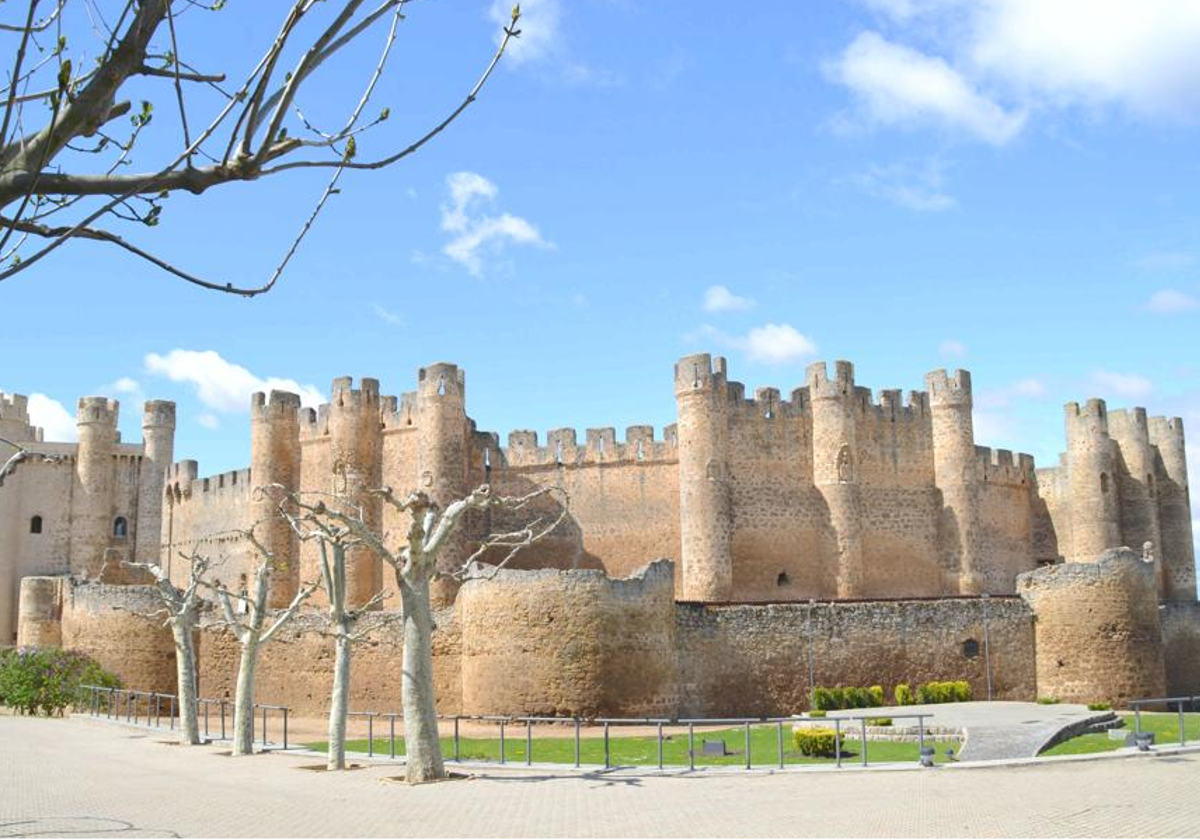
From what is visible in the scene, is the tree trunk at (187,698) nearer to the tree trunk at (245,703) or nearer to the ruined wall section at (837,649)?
the tree trunk at (245,703)

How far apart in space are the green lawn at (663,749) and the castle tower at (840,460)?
15450 mm

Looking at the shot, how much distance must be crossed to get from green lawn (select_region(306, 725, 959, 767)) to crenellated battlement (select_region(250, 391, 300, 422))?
20713mm

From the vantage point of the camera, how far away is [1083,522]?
44.2 meters

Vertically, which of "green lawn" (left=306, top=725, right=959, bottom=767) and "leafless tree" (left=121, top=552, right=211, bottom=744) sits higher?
"leafless tree" (left=121, top=552, right=211, bottom=744)

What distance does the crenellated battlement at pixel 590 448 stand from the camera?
41.6m

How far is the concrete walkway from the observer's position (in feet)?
60.6

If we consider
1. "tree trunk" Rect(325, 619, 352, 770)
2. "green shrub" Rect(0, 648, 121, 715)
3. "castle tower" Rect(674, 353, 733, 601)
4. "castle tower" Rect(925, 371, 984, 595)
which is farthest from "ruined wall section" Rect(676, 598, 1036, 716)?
"green shrub" Rect(0, 648, 121, 715)

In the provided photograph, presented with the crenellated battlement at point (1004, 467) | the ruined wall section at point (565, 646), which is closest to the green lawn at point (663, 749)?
the ruined wall section at point (565, 646)

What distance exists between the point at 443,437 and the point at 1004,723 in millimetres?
21707

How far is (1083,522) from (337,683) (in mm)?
32596

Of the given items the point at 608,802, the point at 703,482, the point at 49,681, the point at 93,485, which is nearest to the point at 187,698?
the point at 49,681

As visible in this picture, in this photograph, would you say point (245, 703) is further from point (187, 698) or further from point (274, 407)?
point (274, 407)

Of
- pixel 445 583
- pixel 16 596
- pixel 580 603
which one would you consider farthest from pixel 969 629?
pixel 16 596

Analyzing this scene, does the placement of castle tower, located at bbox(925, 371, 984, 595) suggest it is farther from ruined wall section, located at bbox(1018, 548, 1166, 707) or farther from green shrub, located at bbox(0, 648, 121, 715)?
green shrub, located at bbox(0, 648, 121, 715)
